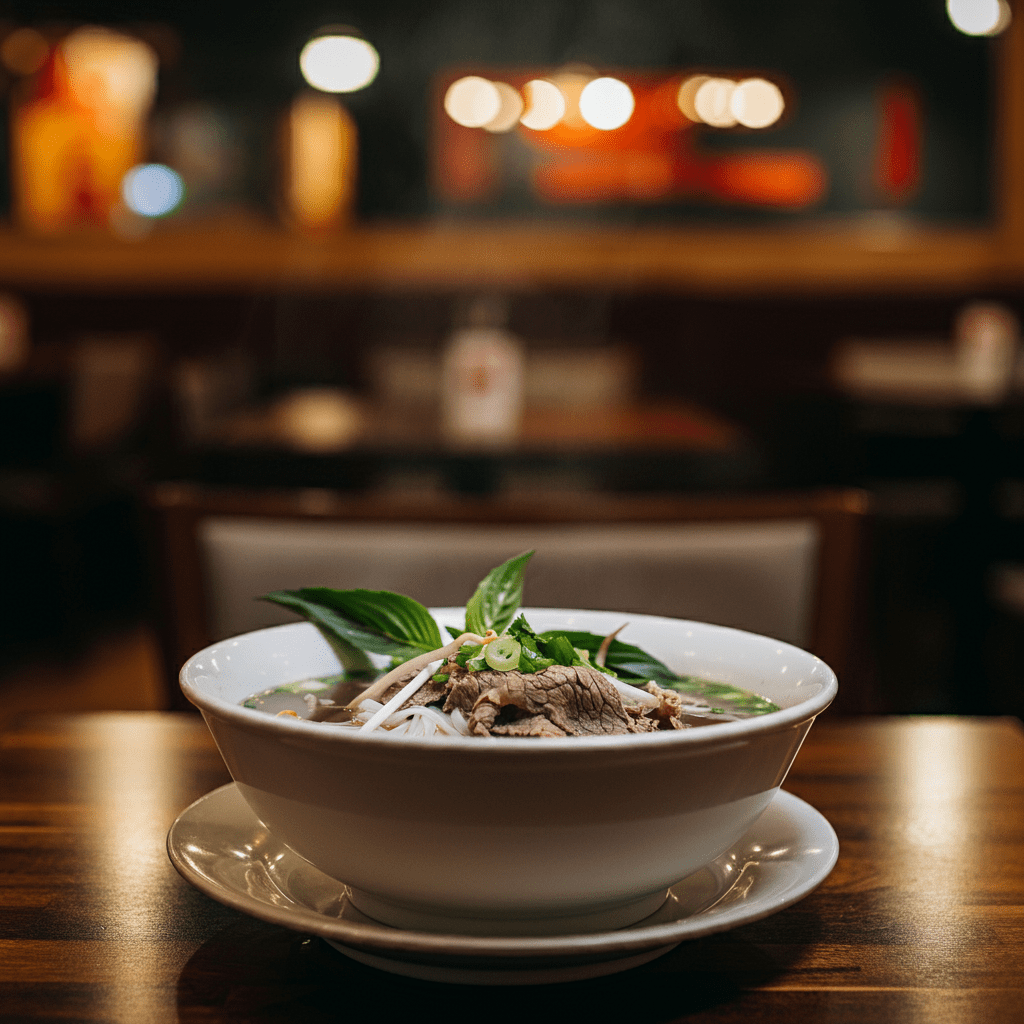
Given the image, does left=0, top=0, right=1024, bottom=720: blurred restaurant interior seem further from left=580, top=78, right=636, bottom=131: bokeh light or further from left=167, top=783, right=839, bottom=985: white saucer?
left=167, top=783, right=839, bottom=985: white saucer

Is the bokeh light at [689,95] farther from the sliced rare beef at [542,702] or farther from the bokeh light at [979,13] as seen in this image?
the sliced rare beef at [542,702]

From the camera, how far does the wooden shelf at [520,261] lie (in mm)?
6027

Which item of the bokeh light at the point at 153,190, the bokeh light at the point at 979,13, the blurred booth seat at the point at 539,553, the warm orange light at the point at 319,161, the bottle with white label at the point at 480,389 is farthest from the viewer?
the bokeh light at the point at 153,190

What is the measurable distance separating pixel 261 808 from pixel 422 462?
76.5 inches

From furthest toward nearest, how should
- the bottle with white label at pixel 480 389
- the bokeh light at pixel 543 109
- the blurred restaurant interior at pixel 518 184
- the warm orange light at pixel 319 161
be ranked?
1. the bokeh light at pixel 543 109
2. the warm orange light at pixel 319 161
3. the blurred restaurant interior at pixel 518 184
4. the bottle with white label at pixel 480 389

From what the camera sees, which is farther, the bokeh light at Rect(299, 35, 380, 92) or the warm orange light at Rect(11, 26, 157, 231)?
the warm orange light at Rect(11, 26, 157, 231)

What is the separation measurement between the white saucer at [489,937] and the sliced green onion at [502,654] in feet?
0.36

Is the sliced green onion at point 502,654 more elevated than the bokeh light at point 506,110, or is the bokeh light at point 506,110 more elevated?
the bokeh light at point 506,110

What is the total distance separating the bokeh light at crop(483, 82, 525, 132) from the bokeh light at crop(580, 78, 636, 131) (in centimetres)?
34

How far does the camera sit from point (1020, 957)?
1.62ft

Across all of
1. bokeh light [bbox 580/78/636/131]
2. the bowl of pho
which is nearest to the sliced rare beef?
the bowl of pho

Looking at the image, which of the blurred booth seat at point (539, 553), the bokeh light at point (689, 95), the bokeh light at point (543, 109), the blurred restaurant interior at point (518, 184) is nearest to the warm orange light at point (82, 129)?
the blurred restaurant interior at point (518, 184)

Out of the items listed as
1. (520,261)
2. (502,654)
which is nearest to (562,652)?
(502,654)

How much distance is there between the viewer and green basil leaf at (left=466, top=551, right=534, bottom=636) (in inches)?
24.8
